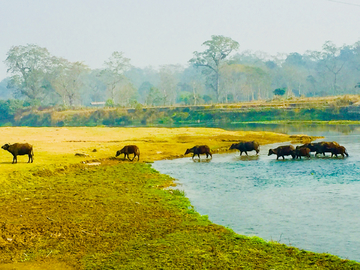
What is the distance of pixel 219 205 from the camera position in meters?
13.0

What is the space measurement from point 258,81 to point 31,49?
5491 cm

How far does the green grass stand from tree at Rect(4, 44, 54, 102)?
92.7m

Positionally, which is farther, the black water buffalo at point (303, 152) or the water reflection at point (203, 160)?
the black water buffalo at point (303, 152)

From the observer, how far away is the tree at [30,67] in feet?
332

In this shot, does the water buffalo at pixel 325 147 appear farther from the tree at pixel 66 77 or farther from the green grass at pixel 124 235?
the tree at pixel 66 77

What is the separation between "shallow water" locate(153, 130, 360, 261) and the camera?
10078 millimetres

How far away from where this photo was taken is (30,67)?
10344 cm

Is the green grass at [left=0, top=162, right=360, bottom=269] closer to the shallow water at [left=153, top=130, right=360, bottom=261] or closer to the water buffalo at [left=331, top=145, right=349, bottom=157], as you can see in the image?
the shallow water at [left=153, top=130, right=360, bottom=261]

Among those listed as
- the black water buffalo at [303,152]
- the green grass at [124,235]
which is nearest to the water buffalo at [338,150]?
the black water buffalo at [303,152]

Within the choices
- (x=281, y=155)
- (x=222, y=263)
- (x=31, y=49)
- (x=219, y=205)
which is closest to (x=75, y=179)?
(x=219, y=205)

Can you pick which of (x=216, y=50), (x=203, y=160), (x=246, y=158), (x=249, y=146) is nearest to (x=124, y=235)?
(x=203, y=160)

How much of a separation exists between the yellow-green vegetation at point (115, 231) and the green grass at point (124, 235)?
0.7 inches

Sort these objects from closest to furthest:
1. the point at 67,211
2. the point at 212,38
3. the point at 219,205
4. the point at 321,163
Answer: the point at 67,211 < the point at 219,205 < the point at 321,163 < the point at 212,38

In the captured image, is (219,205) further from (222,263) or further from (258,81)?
(258,81)
